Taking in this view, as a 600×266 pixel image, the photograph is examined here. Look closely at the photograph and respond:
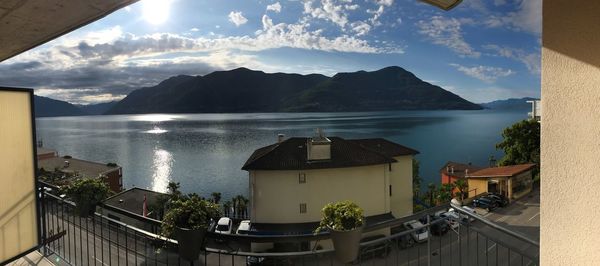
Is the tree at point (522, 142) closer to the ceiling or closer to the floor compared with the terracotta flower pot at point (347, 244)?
closer to the floor

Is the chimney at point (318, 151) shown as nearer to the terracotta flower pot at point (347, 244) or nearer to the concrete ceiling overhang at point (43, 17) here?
the terracotta flower pot at point (347, 244)

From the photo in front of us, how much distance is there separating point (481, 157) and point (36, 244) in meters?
80.9

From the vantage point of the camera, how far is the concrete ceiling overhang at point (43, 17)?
2369mm

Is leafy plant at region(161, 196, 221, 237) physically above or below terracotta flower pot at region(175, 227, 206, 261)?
above

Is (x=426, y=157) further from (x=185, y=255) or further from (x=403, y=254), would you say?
(x=185, y=255)

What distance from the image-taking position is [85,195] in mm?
3662

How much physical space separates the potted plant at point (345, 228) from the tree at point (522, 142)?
1102 inches

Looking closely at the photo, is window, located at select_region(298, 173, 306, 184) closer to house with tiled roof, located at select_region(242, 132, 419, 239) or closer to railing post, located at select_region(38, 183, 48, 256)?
house with tiled roof, located at select_region(242, 132, 419, 239)

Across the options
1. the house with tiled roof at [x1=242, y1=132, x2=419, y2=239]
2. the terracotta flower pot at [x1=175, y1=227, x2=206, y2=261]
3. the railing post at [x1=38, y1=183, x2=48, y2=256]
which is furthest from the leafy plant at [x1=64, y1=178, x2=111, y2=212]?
the house with tiled roof at [x1=242, y1=132, x2=419, y2=239]

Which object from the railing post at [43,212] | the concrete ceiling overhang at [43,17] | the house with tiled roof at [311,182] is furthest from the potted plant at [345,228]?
the house with tiled roof at [311,182]

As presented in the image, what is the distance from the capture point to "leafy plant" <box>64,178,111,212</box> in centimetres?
364

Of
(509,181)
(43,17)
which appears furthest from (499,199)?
(43,17)

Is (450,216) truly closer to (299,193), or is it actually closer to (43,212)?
(43,212)

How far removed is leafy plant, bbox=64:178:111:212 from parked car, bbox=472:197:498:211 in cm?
2446
